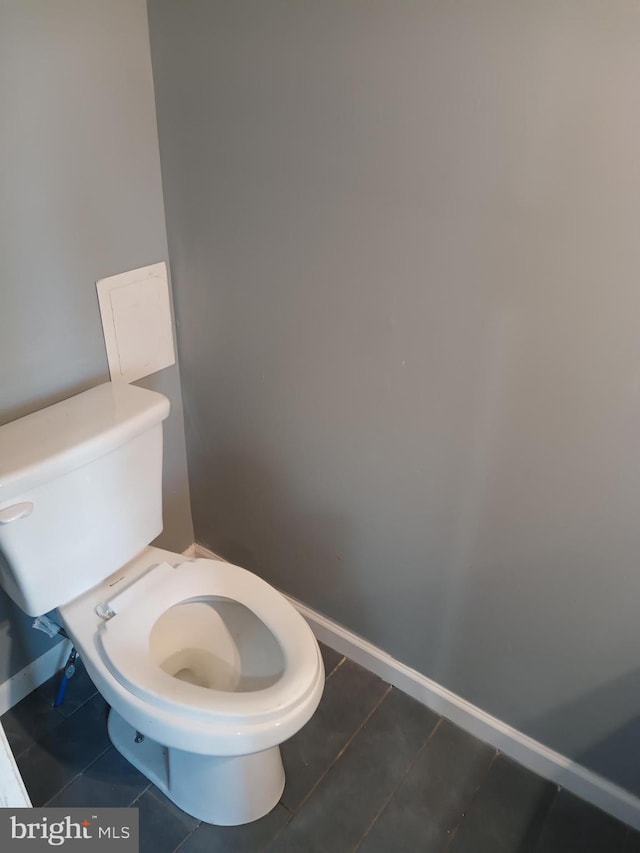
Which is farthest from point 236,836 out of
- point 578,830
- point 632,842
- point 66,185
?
point 66,185

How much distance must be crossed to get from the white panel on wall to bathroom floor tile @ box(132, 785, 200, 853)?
37.7 inches

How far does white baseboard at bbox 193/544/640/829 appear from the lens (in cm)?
135

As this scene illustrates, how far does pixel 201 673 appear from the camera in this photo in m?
1.42

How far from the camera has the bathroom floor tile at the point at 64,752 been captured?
1.39 metres

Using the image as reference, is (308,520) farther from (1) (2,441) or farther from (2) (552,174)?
(2) (552,174)

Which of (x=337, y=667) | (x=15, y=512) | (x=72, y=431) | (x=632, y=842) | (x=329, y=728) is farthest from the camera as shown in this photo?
(x=337, y=667)

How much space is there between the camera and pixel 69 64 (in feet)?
3.85

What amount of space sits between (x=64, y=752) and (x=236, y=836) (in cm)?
46

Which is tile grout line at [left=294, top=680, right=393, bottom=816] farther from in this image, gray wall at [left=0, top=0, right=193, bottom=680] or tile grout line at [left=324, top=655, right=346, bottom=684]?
gray wall at [left=0, top=0, right=193, bottom=680]

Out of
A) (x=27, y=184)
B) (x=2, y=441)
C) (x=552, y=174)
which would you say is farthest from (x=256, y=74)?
(x=2, y=441)

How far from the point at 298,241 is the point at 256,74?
317 millimetres

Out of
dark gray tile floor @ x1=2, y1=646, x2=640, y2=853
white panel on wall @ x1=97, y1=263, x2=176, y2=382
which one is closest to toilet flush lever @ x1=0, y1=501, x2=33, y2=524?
white panel on wall @ x1=97, y1=263, x2=176, y2=382

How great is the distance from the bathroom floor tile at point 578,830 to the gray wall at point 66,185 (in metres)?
1.28

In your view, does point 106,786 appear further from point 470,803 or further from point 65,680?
point 470,803
